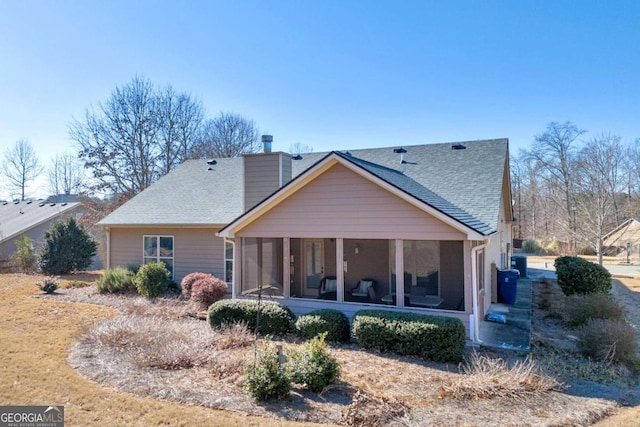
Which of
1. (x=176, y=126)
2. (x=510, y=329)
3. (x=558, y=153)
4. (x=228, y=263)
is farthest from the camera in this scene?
(x=558, y=153)

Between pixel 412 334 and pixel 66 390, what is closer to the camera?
pixel 66 390

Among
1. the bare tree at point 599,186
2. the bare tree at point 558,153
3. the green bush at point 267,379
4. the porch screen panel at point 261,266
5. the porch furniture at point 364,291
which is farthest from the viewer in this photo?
the bare tree at point 558,153

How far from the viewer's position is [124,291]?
47.7ft

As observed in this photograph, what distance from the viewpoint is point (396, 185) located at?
945 cm

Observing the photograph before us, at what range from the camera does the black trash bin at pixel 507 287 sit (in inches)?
509

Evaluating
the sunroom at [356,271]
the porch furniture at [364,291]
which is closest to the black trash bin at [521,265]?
the sunroom at [356,271]

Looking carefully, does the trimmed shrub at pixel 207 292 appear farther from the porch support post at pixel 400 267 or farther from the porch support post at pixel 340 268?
the porch support post at pixel 400 267

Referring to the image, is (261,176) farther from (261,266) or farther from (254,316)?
(254,316)

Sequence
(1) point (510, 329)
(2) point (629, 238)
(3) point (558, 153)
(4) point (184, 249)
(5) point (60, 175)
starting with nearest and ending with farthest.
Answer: (1) point (510, 329)
(4) point (184, 249)
(2) point (629, 238)
(3) point (558, 153)
(5) point (60, 175)

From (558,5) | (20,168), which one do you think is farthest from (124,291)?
(20,168)

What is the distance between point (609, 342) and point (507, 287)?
493cm

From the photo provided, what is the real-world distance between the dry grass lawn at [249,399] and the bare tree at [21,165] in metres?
43.8

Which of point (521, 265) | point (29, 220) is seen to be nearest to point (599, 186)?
point (521, 265)

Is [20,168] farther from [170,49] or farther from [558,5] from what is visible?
[558,5]
